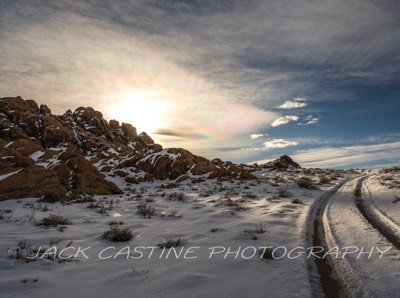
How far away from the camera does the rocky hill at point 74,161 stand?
1552cm

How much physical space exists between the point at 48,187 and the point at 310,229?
1395 cm

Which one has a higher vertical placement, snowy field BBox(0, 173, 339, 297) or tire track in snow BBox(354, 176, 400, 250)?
snowy field BBox(0, 173, 339, 297)

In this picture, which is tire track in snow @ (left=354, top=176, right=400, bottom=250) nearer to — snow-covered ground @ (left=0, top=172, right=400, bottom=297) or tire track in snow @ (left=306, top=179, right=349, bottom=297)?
snow-covered ground @ (left=0, top=172, right=400, bottom=297)

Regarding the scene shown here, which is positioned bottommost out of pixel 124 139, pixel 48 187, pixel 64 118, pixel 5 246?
pixel 5 246

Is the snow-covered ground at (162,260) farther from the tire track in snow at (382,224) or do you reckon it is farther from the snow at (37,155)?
the snow at (37,155)

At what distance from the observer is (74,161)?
20844 mm

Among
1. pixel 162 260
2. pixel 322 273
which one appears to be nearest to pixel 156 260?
pixel 162 260

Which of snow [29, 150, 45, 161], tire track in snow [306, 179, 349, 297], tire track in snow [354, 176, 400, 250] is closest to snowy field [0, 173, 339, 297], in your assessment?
tire track in snow [306, 179, 349, 297]

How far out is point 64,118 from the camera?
82.1 metres

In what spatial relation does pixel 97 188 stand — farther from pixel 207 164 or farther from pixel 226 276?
pixel 207 164

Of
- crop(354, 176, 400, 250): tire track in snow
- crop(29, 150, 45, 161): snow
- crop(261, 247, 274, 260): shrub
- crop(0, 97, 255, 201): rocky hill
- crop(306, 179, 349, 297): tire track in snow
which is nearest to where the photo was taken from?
crop(306, 179, 349, 297): tire track in snow

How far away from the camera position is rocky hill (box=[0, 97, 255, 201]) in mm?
15516

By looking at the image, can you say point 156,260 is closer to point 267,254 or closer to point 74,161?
point 267,254

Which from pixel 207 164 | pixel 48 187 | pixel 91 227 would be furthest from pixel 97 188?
pixel 207 164
